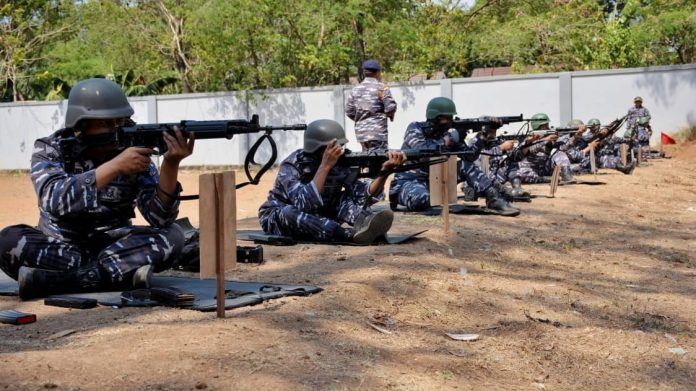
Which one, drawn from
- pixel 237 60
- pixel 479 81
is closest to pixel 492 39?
pixel 479 81

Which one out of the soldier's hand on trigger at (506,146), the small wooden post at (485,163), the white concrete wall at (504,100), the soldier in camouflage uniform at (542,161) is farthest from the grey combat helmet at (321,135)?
the white concrete wall at (504,100)

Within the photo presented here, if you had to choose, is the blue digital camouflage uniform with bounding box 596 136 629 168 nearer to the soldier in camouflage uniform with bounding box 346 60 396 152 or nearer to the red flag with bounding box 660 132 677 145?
the red flag with bounding box 660 132 677 145

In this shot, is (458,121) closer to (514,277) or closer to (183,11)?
(514,277)

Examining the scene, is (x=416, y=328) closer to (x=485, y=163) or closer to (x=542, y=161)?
(x=485, y=163)

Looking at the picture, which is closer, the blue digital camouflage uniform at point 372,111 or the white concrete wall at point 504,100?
the blue digital camouflage uniform at point 372,111

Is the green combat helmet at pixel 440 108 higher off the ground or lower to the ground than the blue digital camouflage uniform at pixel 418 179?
higher

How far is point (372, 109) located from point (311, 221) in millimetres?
5229

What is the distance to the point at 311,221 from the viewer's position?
8859mm

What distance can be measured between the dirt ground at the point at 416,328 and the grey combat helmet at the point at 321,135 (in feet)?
2.98

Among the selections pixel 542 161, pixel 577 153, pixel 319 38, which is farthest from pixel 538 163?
pixel 319 38

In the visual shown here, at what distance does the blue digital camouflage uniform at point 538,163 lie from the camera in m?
16.4

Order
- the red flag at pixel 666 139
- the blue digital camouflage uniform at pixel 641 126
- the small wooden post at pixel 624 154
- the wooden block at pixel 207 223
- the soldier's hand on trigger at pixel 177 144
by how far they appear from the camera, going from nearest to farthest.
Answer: the wooden block at pixel 207 223, the soldier's hand on trigger at pixel 177 144, the small wooden post at pixel 624 154, the blue digital camouflage uniform at pixel 641 126, the red flag at pixel 666 139

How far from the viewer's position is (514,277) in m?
7.77

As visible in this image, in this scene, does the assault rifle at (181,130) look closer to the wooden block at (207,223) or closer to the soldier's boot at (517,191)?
the wooden block at (207,223)
